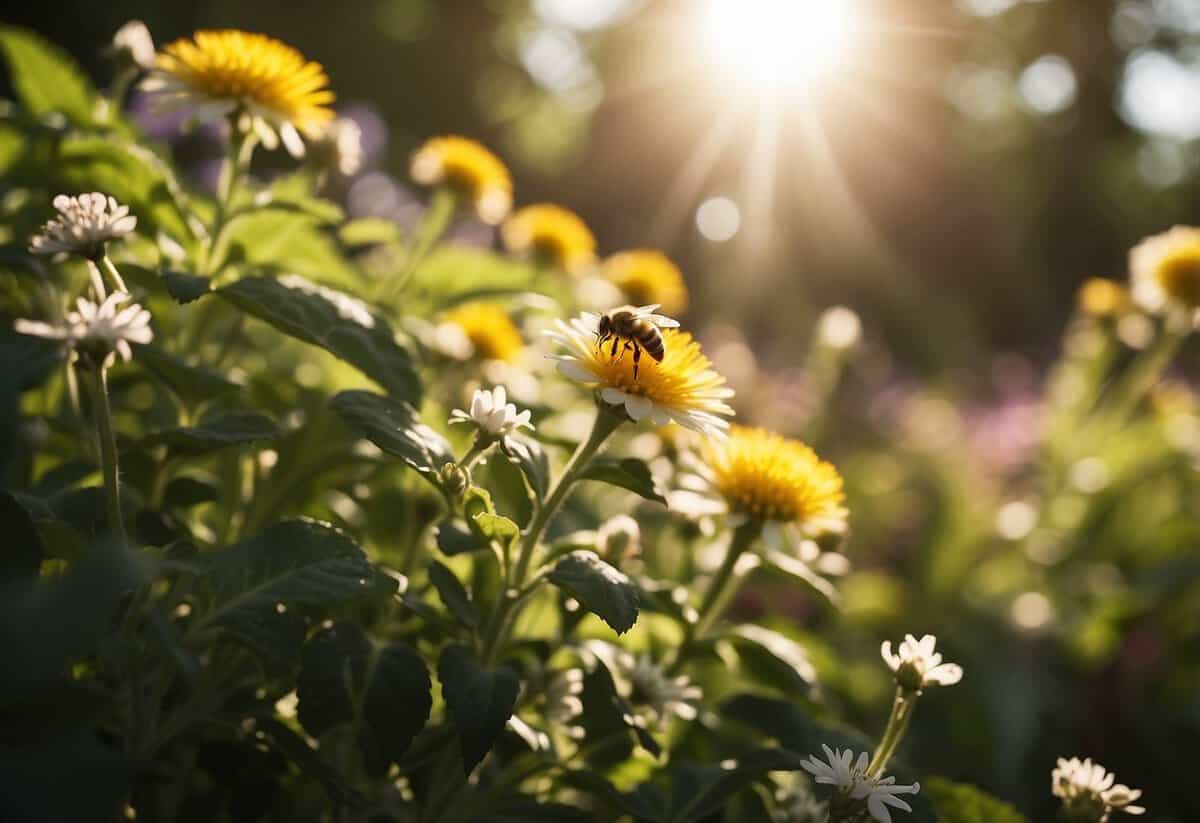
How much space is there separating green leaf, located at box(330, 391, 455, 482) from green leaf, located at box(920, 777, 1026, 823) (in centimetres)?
73

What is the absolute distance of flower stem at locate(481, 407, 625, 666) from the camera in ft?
3.76

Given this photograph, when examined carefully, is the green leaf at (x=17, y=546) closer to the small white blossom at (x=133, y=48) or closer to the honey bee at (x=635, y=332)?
the honey bee at (x=635, y=332)

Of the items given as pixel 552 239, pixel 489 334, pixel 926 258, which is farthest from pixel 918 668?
pixel 926 258

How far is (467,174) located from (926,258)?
13.3 m

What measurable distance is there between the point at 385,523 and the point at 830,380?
145 centimetres

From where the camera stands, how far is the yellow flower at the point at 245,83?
1419mm

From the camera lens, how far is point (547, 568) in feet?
3.67

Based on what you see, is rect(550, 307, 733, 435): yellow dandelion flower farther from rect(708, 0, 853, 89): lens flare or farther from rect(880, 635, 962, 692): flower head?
rect(708, 0, 853, 89): lens flare

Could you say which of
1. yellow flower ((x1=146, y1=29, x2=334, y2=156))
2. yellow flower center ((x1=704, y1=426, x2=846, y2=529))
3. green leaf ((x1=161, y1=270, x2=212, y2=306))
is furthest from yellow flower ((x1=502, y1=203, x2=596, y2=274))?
green leaf ((x1=161, y1=270, x2=212, y2=306))

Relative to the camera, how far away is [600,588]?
1.03 metres

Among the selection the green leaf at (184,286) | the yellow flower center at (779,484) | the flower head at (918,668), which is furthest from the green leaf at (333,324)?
the flower head at (918,668)

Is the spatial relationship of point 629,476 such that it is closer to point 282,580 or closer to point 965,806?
point 282,580

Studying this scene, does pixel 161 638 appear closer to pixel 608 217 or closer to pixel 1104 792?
pixel 1104 792

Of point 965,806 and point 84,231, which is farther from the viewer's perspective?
point 965,806
